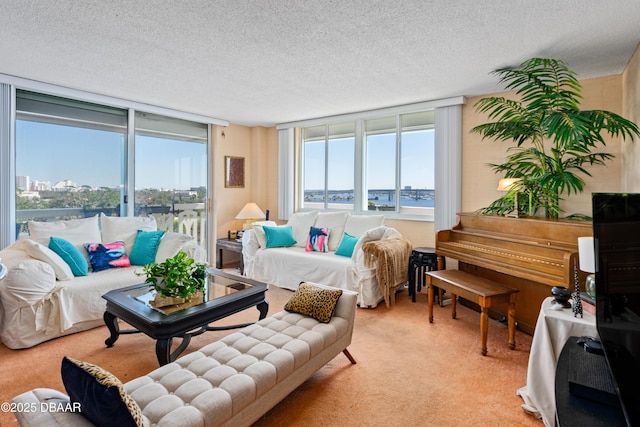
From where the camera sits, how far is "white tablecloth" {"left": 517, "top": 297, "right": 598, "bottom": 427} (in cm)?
173

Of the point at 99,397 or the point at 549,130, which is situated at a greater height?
the point at 549,130

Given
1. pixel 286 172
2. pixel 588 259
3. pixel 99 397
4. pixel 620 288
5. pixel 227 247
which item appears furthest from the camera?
pixel 286 172

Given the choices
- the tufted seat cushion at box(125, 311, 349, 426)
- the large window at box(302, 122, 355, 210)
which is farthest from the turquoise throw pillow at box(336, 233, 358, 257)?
the tufted seat cushion at box(125, 311, 349, 426)

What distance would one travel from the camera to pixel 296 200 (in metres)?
5.89

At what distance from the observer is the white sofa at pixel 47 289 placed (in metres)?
2.56

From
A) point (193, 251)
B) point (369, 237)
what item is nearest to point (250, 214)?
point (193, 251)

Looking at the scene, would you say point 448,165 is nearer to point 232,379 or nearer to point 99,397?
point 232,379

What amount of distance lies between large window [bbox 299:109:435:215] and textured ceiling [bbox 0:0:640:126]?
2.95 ft

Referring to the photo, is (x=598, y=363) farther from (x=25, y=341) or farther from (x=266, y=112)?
(x=266, y=112)

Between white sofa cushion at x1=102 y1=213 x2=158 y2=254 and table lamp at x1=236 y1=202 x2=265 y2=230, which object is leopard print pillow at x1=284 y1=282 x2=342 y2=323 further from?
table lamp at x1=236 y1=202 x2=265 y2=230

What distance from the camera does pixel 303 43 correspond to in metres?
2.63

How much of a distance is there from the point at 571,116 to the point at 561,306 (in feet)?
5.41

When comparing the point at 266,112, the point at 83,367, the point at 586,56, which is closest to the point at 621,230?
the point at 83,367

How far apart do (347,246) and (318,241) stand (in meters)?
0.50
